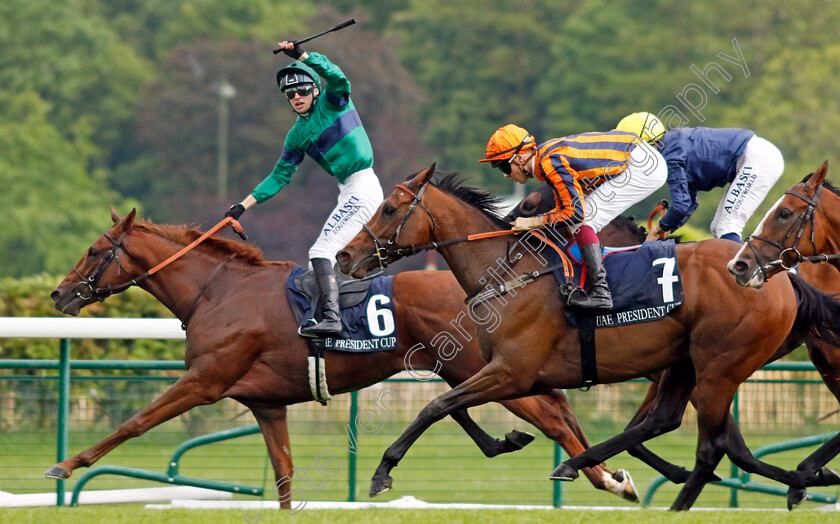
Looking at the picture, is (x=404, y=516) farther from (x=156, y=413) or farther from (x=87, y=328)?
(x=87, y=328)

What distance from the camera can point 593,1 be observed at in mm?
42000

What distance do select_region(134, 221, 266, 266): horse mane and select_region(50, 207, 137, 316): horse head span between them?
160 mm

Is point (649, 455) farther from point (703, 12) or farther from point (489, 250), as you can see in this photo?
point (703, 12)

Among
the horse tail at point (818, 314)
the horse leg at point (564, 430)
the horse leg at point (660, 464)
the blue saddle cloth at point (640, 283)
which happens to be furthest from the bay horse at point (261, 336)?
the horse tail at point (818, 314)

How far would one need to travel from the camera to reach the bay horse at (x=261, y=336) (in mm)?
6441

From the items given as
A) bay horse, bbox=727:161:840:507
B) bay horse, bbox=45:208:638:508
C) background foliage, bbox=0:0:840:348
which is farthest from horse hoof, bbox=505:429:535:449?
background foliage, bbox=0:0:840:348

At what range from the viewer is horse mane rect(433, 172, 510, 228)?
595 cm

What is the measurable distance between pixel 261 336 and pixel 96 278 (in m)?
0.97

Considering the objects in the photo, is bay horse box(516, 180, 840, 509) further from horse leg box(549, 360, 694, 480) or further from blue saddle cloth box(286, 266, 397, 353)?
blue saddle cloth box(286, 266, 397, 353)

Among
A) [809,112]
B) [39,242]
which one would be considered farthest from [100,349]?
[809,112]

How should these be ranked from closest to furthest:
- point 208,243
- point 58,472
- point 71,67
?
point 58,472 < point 208,243 < point 71,67

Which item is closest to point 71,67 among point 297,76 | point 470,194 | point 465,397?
point 297,76

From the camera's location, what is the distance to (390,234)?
18.9ft

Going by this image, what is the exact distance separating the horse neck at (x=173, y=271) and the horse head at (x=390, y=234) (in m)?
1.29
